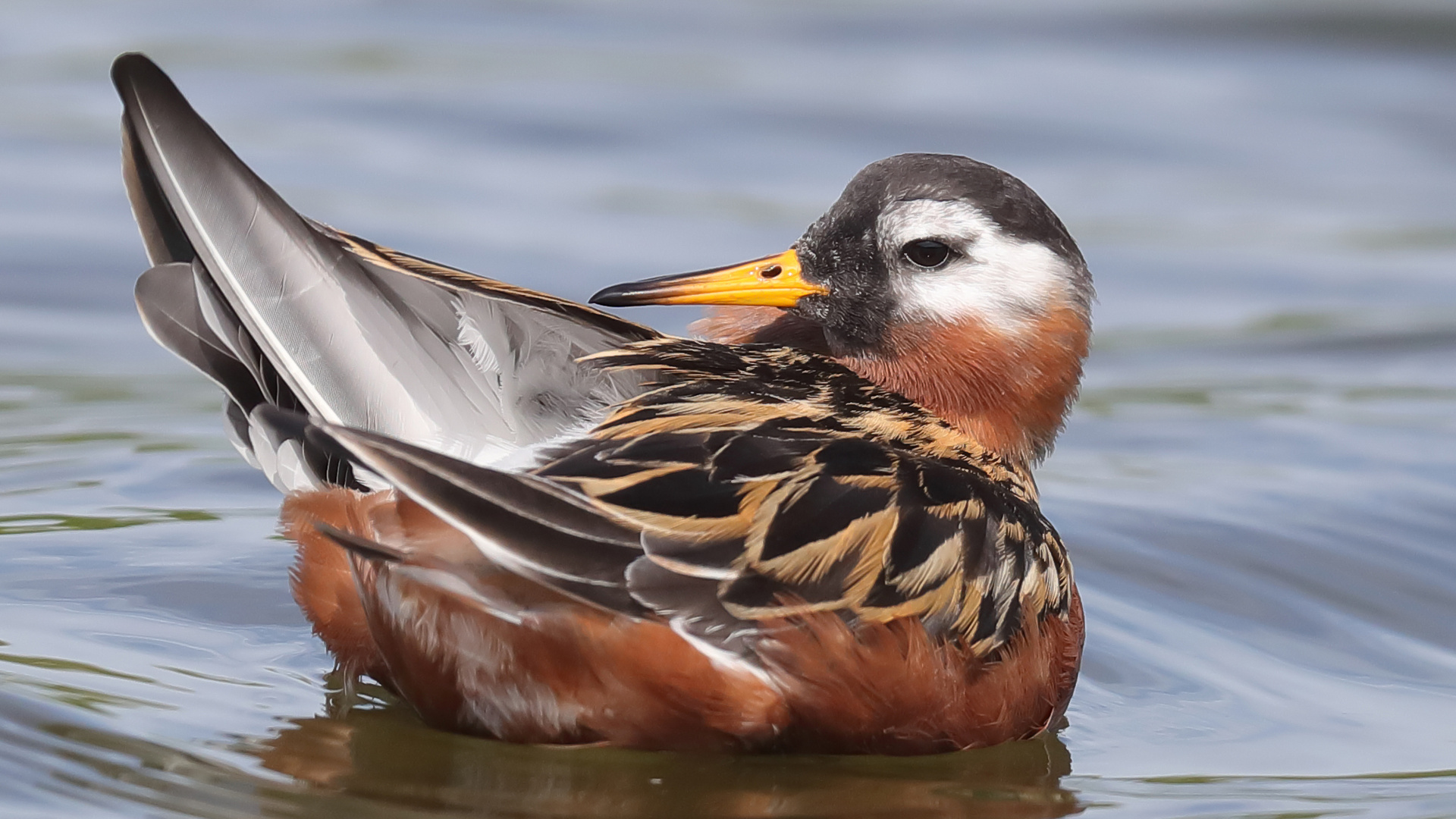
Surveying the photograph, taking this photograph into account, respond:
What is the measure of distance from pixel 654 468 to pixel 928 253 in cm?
155

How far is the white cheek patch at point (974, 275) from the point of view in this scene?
6.11m

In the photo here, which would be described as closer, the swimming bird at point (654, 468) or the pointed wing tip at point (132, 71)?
the swimming bird at point (654, 468)

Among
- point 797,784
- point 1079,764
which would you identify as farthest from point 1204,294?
point 797,784

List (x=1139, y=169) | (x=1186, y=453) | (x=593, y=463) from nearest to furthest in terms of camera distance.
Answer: (x=593, y=463)
(x=1186, y=453)
(x=1139, y=169)

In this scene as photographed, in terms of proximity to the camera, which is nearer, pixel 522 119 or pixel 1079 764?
pixel 1079 764

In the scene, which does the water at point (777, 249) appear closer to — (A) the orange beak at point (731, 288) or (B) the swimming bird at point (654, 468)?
(B) the swimming bird at point (654, 468)

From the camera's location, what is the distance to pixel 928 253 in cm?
614

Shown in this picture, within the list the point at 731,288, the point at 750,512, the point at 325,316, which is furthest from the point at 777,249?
the point at 750,512

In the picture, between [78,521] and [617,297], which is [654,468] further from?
[78,521]

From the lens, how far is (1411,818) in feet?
17.4

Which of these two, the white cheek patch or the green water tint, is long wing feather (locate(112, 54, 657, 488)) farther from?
the green water tint

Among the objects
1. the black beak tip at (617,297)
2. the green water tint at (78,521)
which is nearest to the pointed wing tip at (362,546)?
the black beak tip at (617,297)

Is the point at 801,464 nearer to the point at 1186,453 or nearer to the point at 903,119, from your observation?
the point at 1186,453

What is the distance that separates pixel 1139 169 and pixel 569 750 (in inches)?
337
